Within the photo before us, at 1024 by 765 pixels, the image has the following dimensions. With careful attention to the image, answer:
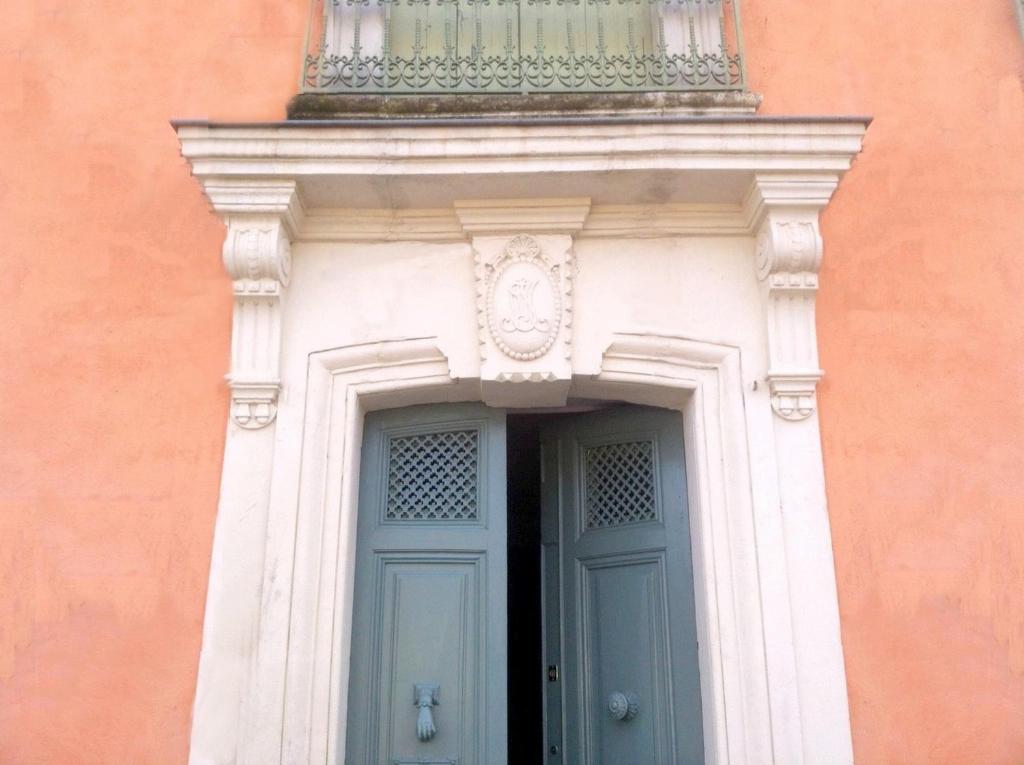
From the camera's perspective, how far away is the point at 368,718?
4551 millimetres

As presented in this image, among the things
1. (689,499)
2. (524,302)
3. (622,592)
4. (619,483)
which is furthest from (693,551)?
(524,302)

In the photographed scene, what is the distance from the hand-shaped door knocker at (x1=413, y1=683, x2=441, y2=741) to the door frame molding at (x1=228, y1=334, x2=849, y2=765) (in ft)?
1.07

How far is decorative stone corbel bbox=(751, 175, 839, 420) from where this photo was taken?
4.59m

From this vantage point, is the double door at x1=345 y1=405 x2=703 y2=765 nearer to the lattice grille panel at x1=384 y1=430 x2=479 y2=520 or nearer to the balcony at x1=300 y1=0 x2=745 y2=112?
the lattice grille panel at x1=384 y1=430 x2=479 y2=520

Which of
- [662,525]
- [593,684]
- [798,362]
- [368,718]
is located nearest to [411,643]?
[368,718]

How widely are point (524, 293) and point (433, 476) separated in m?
0.99

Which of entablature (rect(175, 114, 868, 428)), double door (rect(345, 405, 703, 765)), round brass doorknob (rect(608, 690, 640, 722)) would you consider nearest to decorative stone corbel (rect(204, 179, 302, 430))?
entablature (rect(175, 114, 868, 428))

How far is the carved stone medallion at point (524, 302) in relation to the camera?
470 centimetres

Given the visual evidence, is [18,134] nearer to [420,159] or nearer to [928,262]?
[420,159]

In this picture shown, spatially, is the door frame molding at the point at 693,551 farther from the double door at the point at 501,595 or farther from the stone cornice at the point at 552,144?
the stone cornice at the point at 552,144

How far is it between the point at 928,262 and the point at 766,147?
1096 millimetres

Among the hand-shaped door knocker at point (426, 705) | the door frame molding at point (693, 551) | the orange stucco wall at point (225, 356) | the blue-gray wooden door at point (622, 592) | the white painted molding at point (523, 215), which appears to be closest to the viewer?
the door frame molding at point (693, 551)

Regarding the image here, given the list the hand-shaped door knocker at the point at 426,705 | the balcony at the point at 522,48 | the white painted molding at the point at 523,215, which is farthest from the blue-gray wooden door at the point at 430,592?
the balcony at the point at 522,48

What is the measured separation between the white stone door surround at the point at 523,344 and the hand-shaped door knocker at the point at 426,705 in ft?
1.11
